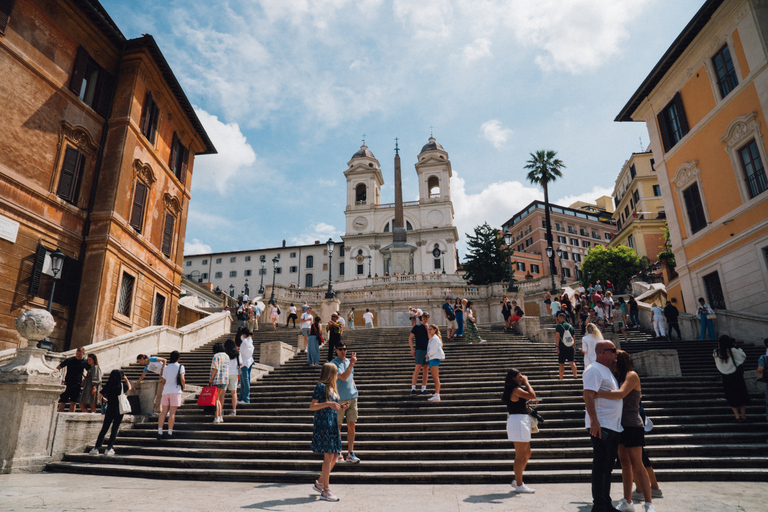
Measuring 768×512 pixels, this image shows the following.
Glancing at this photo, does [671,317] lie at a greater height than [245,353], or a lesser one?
greater

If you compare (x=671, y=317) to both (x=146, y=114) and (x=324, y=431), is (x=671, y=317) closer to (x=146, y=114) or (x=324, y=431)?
(x=324, y=431)

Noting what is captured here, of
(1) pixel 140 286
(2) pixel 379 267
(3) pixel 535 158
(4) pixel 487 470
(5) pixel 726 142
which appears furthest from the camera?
(2) pixel 379 267

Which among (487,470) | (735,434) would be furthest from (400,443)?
(735,434)

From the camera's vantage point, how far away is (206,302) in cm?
4003

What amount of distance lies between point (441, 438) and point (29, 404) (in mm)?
7282

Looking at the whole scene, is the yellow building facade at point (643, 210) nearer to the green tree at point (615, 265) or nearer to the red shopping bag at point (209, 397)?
the green tree at point (615, 265)

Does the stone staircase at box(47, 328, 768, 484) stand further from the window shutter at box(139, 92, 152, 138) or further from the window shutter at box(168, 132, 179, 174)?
the window shutter at box(168, 132, 179, 174)

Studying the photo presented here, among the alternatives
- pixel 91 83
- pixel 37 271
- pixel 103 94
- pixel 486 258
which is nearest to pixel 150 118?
pixel 103 94

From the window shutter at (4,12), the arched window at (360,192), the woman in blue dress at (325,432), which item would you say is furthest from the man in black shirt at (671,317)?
the arched window at (360,192)

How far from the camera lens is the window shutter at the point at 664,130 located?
72.0 ft

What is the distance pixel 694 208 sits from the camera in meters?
20.1

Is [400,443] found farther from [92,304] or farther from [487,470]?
[92,304]

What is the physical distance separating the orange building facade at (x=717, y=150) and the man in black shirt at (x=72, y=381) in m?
20.5

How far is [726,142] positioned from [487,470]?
57.7ft
